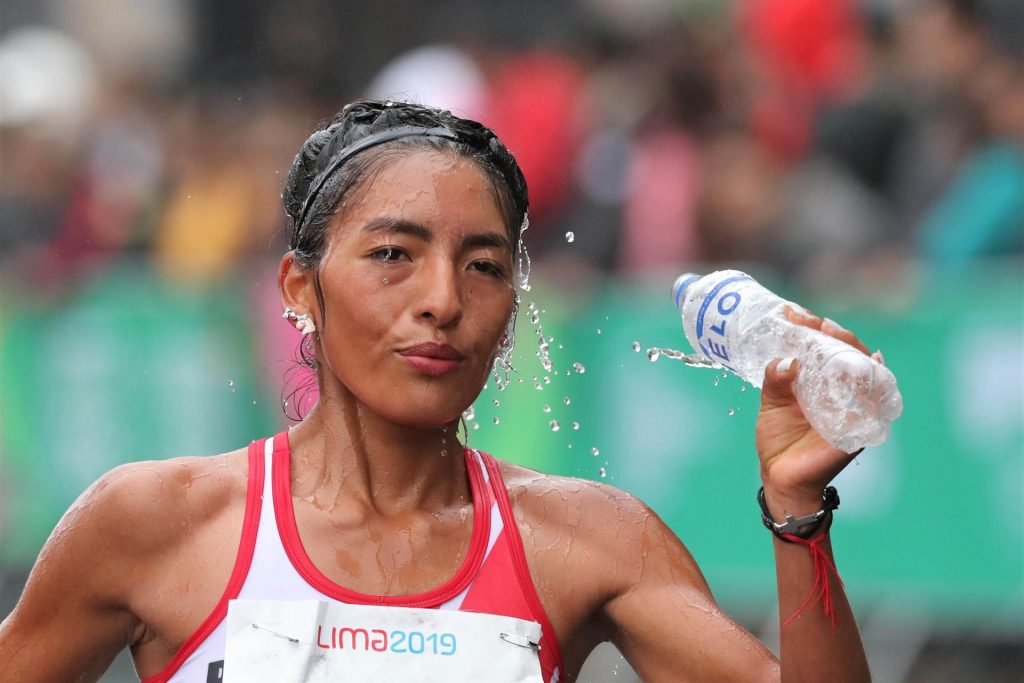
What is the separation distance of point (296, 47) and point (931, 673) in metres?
4.44

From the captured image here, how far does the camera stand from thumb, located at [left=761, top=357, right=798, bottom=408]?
2732 mm

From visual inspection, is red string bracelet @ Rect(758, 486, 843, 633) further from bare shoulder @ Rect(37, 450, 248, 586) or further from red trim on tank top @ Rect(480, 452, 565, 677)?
bare shoulder @ Rect(37, 450, 248, 586)

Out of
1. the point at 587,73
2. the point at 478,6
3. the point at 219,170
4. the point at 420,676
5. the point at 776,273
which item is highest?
the point at 478,6

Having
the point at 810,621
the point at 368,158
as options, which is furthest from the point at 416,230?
the point at 810,621

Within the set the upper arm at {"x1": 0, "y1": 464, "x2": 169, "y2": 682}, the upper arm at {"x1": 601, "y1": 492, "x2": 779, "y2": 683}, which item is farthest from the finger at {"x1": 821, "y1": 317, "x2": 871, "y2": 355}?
the upper arm at {"x1": 0, "y1": 464, "x2": 169, "y2": 682}

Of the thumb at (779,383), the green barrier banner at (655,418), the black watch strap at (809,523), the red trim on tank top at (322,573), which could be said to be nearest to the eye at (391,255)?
the red trim on tank top at (322,573)

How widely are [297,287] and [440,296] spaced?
1.24ft

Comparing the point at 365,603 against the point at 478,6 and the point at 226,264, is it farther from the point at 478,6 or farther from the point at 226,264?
the point at 478,6

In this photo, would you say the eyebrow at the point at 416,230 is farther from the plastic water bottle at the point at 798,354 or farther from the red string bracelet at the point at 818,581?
the red string bracelet at the point at 818,581

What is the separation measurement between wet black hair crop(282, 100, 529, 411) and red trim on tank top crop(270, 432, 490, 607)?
312 millimetres

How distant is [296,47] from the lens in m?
8.31

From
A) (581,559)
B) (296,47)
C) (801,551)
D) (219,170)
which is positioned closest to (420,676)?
(581,559)

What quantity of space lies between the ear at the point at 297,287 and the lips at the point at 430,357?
27 cm

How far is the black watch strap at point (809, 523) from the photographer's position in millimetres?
2746
